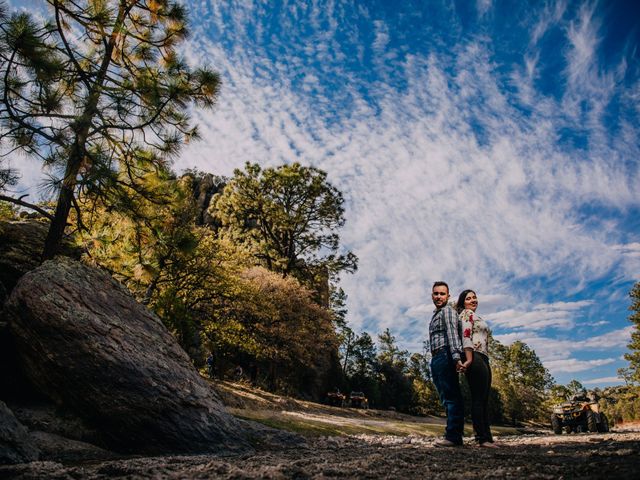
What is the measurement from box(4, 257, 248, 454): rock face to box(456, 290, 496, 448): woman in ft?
11.0

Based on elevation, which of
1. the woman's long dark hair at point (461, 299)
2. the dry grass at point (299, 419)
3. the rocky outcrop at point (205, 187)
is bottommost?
the dry grass at point (299, 419)

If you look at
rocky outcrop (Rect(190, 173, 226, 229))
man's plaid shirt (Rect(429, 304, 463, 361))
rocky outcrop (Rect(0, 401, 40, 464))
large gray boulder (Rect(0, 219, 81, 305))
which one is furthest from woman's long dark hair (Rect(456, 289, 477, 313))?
rocky outcrop (Rect(190, 173, 226, 229))

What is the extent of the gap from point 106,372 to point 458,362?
4571 millimetres

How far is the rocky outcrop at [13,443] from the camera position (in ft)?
10.2

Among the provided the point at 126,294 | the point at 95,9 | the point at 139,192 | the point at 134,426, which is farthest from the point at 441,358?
the point at 95,9

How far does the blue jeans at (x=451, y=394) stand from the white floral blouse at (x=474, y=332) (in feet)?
1.20

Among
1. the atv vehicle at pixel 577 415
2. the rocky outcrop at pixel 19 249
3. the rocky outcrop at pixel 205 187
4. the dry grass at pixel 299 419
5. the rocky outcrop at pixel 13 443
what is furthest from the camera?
the rocky outcrop at pixel 205 187

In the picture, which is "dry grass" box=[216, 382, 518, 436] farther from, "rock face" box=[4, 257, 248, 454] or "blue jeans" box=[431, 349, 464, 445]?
"blue jeans" box=[431, 349, 464, 445]

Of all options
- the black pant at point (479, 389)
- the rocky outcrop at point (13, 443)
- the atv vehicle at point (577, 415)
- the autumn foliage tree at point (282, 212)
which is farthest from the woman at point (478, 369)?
the autumn foliage tree at point (282, 212)

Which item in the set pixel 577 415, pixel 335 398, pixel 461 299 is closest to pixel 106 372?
pixel 461 299

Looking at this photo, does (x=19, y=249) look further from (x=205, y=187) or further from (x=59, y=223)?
(x=205, y=187)

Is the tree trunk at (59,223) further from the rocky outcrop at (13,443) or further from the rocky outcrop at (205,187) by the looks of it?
the rocky outcrop at (205,187)

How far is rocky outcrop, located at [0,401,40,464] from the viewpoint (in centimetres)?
312

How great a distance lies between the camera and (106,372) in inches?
193
